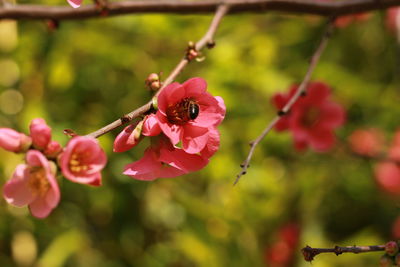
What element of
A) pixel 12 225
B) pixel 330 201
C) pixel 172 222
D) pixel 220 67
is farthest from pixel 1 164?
pixel 330 201

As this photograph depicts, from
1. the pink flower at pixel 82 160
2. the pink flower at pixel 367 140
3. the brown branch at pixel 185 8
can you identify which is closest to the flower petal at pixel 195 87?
the pink flower at pixel 82 160

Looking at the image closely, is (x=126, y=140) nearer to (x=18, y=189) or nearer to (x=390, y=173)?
(x=18, y=189)

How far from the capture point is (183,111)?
80 cm

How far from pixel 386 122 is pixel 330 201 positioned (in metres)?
0.33

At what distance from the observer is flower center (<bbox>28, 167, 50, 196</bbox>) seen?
28.0 inches

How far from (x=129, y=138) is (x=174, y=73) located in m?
0.12

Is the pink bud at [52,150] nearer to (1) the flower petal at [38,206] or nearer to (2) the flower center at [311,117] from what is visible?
(1) the flower petal at [38,206]

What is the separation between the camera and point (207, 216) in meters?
1.47

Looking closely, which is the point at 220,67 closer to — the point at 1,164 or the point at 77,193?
the point at 77,193

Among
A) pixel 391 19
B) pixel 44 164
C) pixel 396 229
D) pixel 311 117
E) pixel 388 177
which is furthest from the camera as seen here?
pixel 391 19

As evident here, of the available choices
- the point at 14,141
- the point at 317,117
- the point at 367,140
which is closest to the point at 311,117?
the point at 317,117

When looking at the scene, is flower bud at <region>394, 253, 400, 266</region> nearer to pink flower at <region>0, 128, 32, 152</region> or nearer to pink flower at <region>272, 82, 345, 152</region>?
pink flower at <region>0, 128, 32, 152</region>

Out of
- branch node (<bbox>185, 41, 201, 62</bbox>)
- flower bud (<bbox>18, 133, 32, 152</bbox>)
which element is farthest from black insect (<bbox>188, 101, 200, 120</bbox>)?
flower bud (<bbox>18, 133, 32, 152</bbox>)

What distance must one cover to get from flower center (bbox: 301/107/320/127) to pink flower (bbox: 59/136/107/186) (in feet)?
2.61
